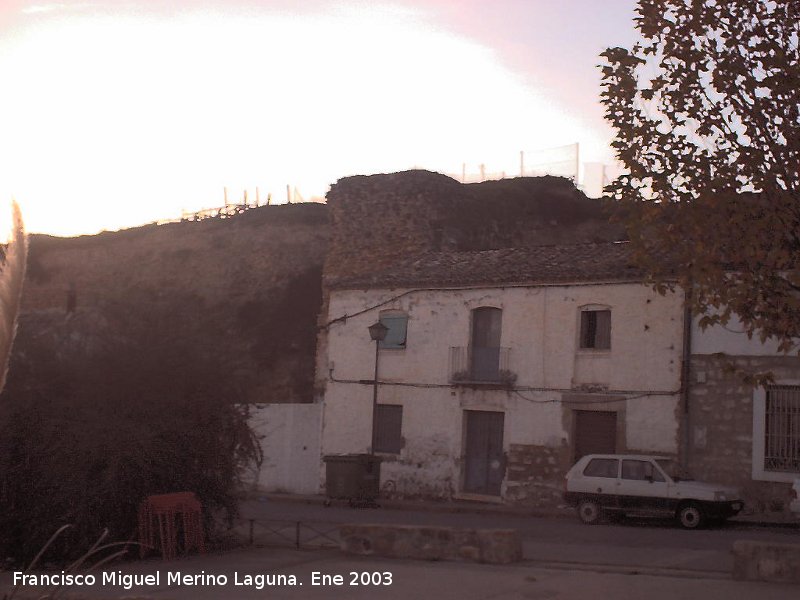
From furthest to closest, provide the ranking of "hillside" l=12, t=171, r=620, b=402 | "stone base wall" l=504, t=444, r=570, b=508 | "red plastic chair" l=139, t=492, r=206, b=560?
"stone base wall" l=504, t=444, r=570, b=508 < "hillside" l=12, t=171, r=620, b=402 < "red plastic chair" l=139, t=492, r=206, b=560

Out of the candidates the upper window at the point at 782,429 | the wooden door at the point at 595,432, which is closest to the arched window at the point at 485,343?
the wooden door at the point at 595,432

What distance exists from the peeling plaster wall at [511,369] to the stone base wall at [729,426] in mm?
547

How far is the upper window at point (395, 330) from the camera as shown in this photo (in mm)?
27734

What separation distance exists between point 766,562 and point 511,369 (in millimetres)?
15235

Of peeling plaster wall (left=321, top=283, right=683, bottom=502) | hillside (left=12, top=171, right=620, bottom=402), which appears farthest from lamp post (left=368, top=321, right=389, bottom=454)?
hillside (left=12, top=171, right=620, bottom=402)

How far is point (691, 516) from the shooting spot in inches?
746

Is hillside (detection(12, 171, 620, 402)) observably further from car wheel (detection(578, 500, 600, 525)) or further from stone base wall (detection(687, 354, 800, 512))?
stone base wall (detection(687, 354, 800, 512))

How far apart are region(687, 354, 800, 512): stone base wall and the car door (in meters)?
3.11

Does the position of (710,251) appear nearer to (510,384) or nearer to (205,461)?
(205,461)

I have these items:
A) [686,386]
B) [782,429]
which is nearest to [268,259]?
[686,386]

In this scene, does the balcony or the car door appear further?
the balcony

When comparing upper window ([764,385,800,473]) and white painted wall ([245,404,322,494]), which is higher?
upper window ([764,385,800,473])

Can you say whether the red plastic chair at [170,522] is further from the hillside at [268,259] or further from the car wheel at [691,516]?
the car wheel at [691,516]

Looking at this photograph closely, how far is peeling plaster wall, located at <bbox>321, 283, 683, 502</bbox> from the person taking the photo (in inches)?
926
